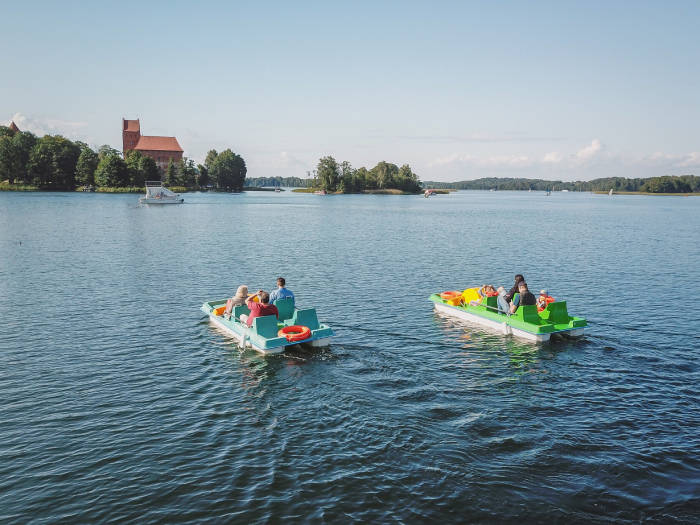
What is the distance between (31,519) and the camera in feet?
32.8

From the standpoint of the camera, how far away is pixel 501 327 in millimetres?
23016

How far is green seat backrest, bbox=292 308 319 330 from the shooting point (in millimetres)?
20609

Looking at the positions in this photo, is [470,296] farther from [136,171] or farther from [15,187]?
[15,187]

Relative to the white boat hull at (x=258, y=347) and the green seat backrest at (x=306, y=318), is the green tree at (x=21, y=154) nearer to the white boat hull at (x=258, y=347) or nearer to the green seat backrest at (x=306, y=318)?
the white boat hull at (x=258, y=347)

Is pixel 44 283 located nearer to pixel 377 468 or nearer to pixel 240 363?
pixel 240 363

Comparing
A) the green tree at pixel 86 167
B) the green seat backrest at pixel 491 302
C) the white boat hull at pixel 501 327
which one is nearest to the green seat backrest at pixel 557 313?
the white boat hull at pixel 501 327

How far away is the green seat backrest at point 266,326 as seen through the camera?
772 inches

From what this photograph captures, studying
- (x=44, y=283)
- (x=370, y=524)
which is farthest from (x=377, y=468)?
(x=44, y=283)

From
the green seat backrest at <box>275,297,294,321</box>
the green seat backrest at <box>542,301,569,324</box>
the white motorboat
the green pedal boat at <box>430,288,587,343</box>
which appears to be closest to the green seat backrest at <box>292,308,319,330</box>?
the green seat backrest at <box>275,297,294,321</box>

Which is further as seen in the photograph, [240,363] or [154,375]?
[240,363]

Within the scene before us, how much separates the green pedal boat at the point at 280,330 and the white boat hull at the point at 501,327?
819cm

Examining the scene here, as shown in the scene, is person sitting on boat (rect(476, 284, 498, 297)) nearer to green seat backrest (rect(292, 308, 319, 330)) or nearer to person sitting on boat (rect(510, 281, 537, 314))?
person sitting on boat (rect(510, 281, 537, 314))

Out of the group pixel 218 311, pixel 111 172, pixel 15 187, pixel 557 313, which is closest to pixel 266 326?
pixel 218 311

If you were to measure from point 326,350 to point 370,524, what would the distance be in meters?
10.7
